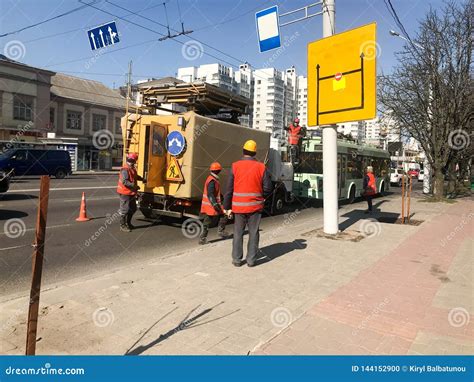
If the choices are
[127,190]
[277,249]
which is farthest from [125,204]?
[277,249]

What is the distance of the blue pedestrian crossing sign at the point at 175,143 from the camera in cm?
936

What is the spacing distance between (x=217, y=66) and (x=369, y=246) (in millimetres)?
54436

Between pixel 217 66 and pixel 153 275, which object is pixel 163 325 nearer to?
pixel 153 275

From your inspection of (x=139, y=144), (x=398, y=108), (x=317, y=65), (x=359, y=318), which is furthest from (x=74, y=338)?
(x=398, y=108)

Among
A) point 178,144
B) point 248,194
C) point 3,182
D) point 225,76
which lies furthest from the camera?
point 225,76

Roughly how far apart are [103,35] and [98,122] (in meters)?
34.8

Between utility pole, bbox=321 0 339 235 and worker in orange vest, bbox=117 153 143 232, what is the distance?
15.1 feet

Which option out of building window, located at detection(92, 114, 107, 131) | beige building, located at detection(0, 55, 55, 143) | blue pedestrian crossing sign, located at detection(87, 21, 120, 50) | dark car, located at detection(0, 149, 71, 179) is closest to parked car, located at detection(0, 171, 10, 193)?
blue pedestrian crossing sign, located at detection(87, 21, 120, 50)

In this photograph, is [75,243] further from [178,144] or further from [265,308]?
[265,308]

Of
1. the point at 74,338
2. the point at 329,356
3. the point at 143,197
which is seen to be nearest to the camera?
the point at 329,356

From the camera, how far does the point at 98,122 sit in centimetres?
4491

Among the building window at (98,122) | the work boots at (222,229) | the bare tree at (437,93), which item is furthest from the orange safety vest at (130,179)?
the building window at (98,122)

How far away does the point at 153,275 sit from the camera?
563 cm

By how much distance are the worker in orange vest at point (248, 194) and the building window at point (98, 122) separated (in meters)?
42.0
